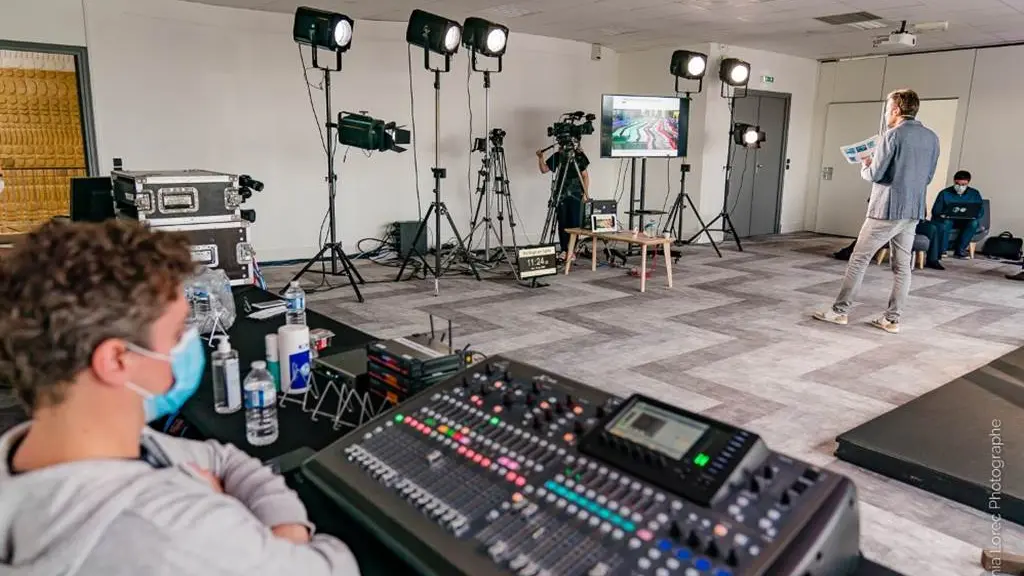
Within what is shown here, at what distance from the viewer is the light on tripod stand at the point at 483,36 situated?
5492 millimetres

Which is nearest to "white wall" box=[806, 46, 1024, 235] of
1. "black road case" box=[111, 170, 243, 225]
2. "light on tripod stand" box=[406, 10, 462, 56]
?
"light on tripod stand" box=[406, 10, 462, 56]

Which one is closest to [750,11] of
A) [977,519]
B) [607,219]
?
[607,219]

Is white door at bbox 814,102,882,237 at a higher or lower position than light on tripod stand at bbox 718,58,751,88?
lower

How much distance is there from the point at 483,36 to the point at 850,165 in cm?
641

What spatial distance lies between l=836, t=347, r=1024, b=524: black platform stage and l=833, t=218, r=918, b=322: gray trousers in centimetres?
122

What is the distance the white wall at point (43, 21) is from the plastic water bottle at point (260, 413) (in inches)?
223

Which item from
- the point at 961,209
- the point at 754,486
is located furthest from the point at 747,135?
the point at 754,486

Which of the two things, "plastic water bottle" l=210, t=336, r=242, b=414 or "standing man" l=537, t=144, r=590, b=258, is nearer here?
"plastic water bottle" l=210, t=336, r=242, b=414

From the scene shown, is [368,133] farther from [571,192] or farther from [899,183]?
[899,183]

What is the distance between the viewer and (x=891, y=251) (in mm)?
4512

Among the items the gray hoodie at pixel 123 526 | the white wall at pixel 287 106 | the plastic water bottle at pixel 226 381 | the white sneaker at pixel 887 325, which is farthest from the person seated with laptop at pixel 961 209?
the gray hoodie at pixel 123 526

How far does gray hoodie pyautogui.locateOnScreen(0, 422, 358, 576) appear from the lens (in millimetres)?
632

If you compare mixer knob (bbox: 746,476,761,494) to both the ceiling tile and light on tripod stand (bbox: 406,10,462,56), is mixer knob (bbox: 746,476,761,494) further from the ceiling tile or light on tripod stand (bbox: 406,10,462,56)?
the ceiling tile

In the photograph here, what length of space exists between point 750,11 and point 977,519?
208 inches
